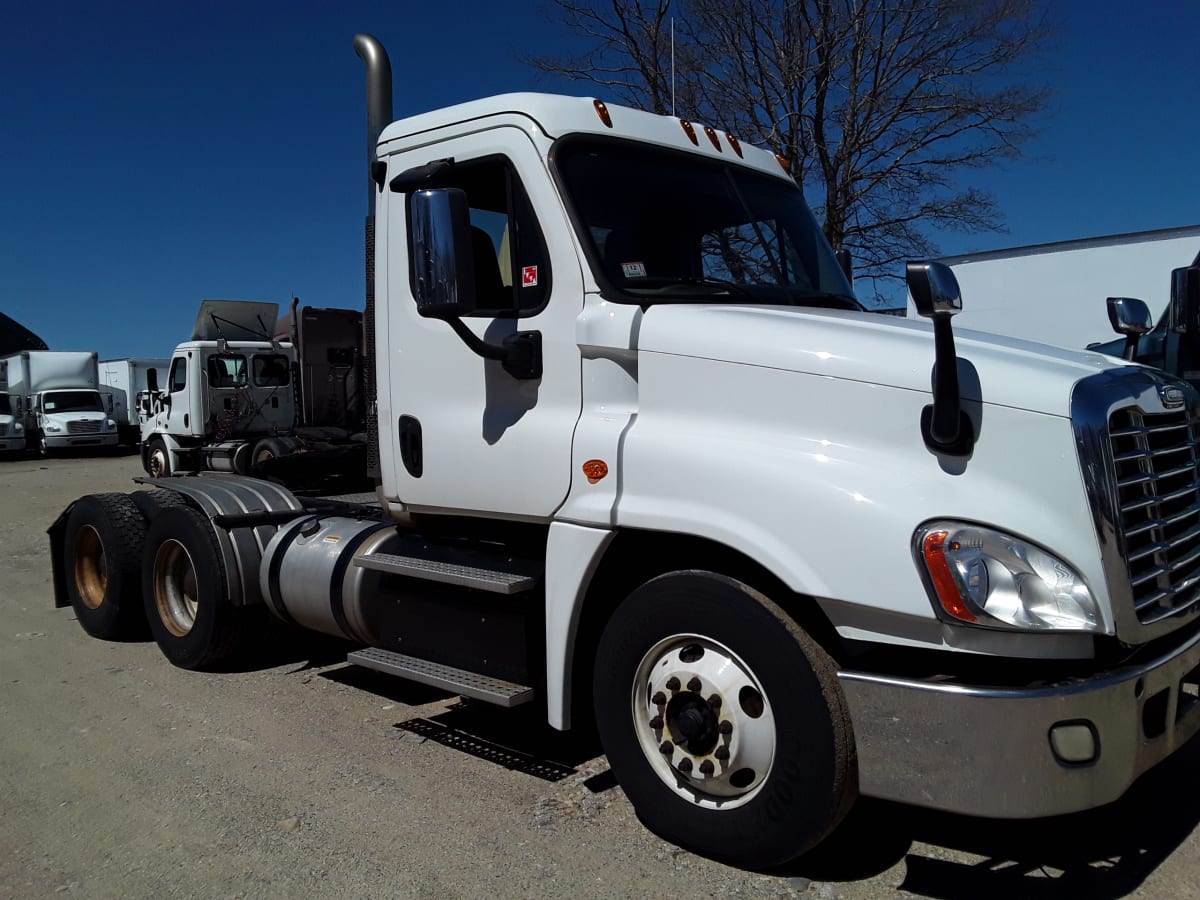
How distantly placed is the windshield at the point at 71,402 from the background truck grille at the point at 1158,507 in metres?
33.9

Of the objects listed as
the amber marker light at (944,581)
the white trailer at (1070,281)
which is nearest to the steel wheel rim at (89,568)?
the amber marker light at (944,581)

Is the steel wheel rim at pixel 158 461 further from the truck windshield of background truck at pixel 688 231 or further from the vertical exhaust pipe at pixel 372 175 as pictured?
the truck windshield of background truck at pixel 688 231

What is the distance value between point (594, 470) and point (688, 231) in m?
1.19

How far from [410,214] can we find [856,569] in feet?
7.13

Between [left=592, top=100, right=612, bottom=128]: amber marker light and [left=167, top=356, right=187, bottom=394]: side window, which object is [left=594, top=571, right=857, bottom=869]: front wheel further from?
[left=167, top=356, right=187, bottom=394]: side window

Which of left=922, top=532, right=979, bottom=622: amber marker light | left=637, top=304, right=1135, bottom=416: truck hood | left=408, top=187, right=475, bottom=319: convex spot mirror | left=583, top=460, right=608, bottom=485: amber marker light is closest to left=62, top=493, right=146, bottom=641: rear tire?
left=408, top=187, right=475, bottom=319: convex spot mirror

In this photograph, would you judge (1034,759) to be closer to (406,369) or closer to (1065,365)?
(1065,365)

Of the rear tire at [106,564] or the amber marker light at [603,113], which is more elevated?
the amber marker light at [603,113]

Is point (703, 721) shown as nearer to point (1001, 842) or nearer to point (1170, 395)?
point (1001, 842)

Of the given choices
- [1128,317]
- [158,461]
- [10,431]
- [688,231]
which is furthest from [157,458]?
[1128,317]

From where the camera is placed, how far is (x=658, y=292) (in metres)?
3.82

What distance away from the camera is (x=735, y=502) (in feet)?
10.5

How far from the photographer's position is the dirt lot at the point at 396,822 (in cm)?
341

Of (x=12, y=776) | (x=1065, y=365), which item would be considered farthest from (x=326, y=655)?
(x=1065, y=365)
